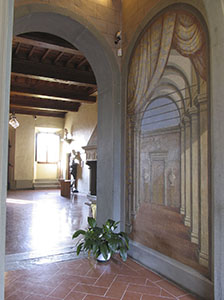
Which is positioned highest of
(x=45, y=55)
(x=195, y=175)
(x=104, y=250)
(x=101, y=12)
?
(x=45, y=55)

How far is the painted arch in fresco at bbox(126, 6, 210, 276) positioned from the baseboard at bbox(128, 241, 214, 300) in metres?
0.07

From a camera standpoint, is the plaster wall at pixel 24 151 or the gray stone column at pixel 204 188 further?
the plaster wall at pixel 24 151

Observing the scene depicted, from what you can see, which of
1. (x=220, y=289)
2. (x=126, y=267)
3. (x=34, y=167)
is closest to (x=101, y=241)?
(x=126, y=267)

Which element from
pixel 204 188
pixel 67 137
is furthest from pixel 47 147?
pixel 204 188

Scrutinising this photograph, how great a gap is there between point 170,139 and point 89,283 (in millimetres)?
1820

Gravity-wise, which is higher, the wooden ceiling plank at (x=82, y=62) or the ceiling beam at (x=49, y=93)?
the wooden ceiling plank at (x=82, y=62)

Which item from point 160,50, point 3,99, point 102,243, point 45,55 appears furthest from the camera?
point 45,55

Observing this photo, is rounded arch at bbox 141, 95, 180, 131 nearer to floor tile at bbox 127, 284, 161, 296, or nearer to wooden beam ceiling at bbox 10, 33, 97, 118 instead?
floor tile at bbox 127, 284, 161, 296

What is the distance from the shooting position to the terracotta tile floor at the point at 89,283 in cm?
235

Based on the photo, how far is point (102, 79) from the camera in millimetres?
3959

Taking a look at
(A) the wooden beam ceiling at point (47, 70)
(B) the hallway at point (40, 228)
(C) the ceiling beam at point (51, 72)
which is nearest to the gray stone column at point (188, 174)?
(B) the hallway at point (40, 228)

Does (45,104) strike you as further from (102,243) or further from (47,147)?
(102,243)

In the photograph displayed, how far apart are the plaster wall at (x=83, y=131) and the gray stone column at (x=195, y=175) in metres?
7.93

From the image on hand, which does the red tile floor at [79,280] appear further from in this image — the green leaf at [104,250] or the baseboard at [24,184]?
the baseboard at [24,184]
